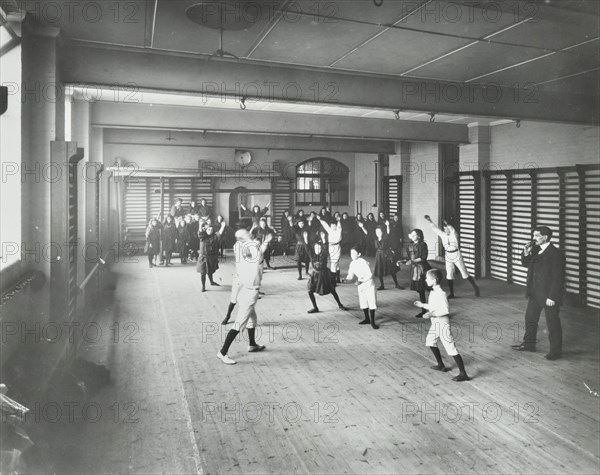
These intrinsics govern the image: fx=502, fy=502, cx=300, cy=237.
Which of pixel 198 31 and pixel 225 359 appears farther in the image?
pixel 225 359

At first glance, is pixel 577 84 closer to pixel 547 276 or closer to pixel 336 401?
pixel 547 276

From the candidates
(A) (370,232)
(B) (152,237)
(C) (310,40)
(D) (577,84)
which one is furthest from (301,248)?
(C) (310,40)

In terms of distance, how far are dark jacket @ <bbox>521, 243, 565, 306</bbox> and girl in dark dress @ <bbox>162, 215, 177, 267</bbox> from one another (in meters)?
10.2

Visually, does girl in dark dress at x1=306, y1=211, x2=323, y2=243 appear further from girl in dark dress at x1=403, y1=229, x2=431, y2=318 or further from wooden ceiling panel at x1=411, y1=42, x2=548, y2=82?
wooden ceiling panel at x1=411, y1=42, x2=548, y2=82

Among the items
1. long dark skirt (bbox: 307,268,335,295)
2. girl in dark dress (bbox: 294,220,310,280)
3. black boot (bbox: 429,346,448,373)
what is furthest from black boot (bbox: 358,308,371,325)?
girl in dark dress (bbox: 294,220,310,280)

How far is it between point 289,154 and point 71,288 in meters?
13.5

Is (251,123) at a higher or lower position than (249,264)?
higher

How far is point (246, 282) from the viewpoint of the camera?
244 inches

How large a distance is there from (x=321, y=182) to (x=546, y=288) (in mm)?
13346

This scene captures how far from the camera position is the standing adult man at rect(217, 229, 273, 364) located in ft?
20.2

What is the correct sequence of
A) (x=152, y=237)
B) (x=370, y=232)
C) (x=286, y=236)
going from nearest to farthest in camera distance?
(x=152, y=237), (x=370, y=232), (x=286, y=236)

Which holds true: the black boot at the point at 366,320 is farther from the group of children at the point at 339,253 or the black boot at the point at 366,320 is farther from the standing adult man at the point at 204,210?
the standing adult man at the point at 204,210

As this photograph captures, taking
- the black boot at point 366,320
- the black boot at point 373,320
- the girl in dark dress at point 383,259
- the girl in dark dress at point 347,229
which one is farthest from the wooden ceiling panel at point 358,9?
the girl in dark dress at point 347,229

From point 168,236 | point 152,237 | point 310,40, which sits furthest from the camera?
point 168,236
